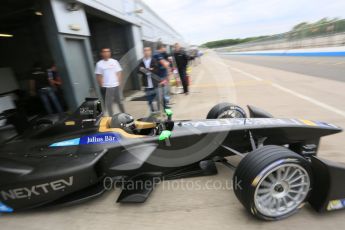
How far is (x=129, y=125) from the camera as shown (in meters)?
3.23

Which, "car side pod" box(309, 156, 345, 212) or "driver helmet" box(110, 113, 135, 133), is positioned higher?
"driver helmet" box(110, 113, 135, 133)

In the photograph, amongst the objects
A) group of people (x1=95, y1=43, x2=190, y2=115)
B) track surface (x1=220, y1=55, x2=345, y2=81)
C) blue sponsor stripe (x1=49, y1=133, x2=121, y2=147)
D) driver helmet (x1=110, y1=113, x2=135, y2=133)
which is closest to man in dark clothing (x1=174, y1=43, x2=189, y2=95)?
group of people (x1=95, y1=43, x2=190, y2=115)

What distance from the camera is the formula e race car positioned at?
228 cm

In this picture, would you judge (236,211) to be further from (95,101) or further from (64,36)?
(64,36)

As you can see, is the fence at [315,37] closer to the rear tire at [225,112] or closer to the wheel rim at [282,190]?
the rear tire at [225,112]

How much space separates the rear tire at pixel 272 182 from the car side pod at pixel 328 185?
8 cm

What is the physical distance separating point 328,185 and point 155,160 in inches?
65.5

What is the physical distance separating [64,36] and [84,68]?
1.08m

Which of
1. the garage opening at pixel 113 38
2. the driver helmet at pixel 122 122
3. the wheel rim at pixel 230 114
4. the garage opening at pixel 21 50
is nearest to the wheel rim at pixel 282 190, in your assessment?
the wheel rim at pixel 230 114

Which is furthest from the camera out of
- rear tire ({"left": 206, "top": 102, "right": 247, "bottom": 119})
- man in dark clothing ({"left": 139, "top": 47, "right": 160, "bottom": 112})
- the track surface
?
the track surface

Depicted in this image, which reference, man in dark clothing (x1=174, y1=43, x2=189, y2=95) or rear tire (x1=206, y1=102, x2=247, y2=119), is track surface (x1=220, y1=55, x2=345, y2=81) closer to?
man in dark clothing (x1=174, y1=43, x2=189, y2=95)

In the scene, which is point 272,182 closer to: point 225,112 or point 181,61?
point 225,112

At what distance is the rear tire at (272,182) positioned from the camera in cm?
219

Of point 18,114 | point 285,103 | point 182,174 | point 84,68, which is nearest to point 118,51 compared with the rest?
point 84,68
